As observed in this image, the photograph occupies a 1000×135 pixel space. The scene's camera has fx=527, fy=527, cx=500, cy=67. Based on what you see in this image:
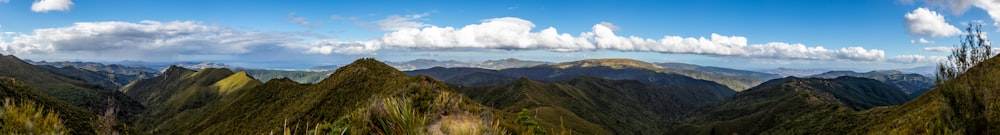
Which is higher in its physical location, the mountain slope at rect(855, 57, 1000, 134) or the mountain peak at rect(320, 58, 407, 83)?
the mountain slope at rect(855, 57, 1000, 134)

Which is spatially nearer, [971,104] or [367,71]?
[971,104]

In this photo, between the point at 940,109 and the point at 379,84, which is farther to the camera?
the point at 379,84

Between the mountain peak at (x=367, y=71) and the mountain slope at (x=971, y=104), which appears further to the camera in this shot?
the mountain peak at (x=367, y=71)

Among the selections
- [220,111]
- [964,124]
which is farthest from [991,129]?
[220,111]

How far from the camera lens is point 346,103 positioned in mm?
91562

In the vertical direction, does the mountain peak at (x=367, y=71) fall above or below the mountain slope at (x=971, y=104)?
below

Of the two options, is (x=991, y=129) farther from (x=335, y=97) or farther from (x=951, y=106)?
(x=335, y=97)

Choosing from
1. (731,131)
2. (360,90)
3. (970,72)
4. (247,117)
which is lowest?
(731,131)

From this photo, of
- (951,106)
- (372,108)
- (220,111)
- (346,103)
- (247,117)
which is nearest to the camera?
(372,108)

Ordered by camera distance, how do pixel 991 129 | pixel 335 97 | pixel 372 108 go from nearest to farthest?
pixel 372 108
pixel 991 129
pixel 335 97

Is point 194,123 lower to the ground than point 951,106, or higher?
lower

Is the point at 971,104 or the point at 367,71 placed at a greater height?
the point at 971,104

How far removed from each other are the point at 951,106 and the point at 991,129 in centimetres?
153

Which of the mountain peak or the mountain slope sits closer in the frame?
the mountain slope
